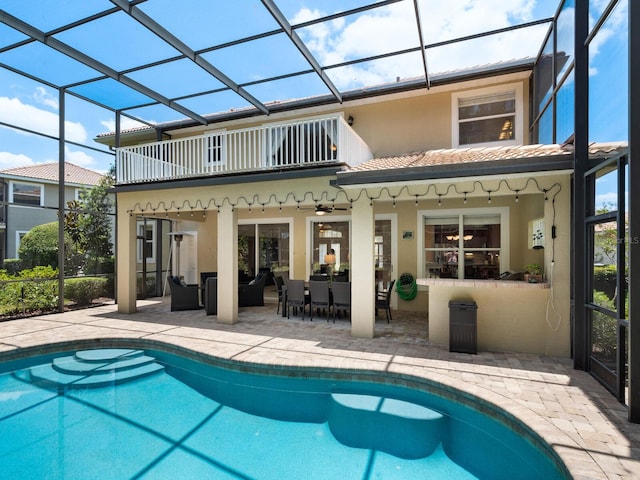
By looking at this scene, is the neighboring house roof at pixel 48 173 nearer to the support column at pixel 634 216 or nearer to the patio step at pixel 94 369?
the patio step at pixel 94 369

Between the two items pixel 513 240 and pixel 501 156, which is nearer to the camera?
pixel 501 156

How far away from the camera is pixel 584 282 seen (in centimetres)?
538

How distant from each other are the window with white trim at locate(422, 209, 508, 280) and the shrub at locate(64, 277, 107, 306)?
10.9 meters

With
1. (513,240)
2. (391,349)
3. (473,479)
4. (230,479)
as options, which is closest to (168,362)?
(230,479)

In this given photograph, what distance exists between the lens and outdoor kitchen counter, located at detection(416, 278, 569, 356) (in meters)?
6.05

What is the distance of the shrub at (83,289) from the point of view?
1061 centimetres

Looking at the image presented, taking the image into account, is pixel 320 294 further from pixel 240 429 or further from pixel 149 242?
pixel 149 242

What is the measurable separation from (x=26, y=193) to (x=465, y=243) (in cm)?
2110

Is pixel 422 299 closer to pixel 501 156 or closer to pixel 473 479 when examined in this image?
pixel 501 156

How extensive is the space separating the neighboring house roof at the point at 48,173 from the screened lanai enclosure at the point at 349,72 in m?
6.70

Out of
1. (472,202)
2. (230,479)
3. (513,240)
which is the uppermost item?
(472,202)

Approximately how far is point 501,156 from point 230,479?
20.9 ft

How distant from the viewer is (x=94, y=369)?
6.21 m

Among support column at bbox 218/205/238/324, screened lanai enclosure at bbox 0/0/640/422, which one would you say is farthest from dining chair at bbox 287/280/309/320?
screened lanai enclosure at bbox 0/0/640/422
